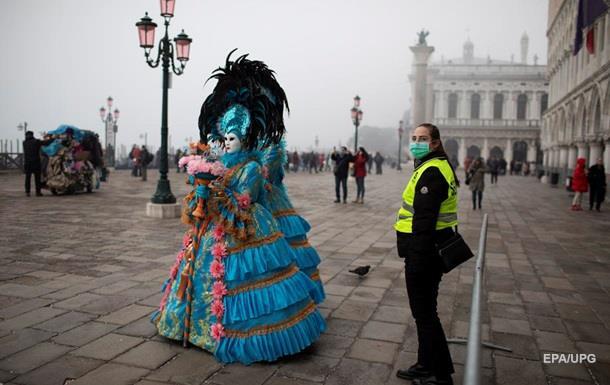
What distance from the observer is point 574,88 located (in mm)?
25391

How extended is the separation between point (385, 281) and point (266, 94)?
2804 millimetres

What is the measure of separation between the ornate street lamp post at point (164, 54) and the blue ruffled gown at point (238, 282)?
7109mm

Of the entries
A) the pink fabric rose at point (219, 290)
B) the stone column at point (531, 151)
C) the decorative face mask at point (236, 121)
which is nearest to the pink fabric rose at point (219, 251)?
the pink fabric rose at point (219, 290)

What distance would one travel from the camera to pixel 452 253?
2838mm

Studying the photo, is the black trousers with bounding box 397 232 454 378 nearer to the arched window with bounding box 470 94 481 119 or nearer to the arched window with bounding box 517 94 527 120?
the arched window with bounding box 470 94 481 119

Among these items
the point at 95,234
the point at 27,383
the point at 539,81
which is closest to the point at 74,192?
the point at 95,234

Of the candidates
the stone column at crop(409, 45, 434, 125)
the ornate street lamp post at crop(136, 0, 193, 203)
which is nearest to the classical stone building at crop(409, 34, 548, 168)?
the stone column at crop(409, 45, 434, 125)

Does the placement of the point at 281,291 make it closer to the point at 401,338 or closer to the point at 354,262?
the point at 401,338

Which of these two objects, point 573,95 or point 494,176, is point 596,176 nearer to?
point 494,176

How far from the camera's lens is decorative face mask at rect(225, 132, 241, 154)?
3469 millimetres

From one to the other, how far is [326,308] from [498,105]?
60132mm

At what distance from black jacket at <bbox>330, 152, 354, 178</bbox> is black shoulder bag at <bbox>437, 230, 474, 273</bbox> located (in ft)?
34.4

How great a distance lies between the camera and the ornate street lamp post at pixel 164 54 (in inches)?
408

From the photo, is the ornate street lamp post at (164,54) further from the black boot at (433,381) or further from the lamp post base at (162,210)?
the black boot at (433,381)
